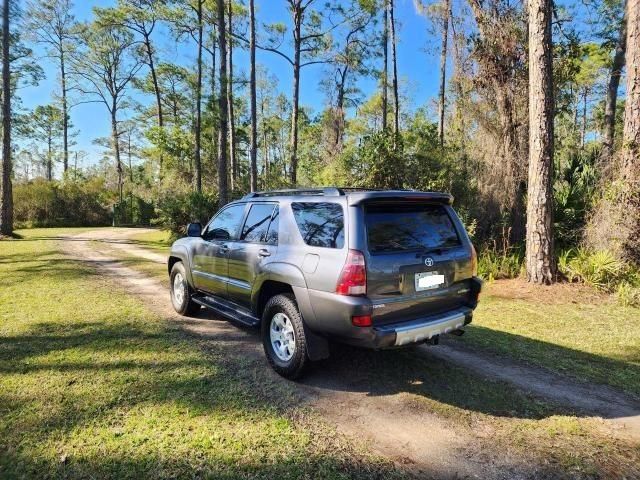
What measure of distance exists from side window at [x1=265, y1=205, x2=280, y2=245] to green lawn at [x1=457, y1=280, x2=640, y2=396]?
2899 millimetres

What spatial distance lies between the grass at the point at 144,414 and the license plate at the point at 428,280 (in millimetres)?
1411

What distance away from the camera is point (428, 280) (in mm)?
3480

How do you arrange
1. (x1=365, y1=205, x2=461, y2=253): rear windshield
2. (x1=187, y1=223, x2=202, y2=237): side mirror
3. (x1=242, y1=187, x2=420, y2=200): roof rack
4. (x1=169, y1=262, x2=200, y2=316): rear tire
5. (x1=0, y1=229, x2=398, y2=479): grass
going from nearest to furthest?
(x1=0, y1=229, x2=398, y2=479): grass < (x1=365, y1=205, x2=461, y2=253): rear windshield < (x1=242, y1=187, x2=420, y2=200): roof rack < (x1=187, y1=223, x2=202, y2=237): side mirror < (x1=169, y1=262, x2=200, y2=316): rear tire

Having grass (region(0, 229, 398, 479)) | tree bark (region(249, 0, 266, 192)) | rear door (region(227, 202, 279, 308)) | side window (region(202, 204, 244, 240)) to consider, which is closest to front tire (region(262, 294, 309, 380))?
grass (region(0, 229, 398, 479))

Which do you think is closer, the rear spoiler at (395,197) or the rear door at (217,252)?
the rear spoiler at (395,197)

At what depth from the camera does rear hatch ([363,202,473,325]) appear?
3.24m

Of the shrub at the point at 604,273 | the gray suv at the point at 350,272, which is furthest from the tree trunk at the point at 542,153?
the gray suv at the point at 350,272

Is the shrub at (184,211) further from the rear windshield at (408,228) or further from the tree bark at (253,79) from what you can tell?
the rear windshield at (408,228)

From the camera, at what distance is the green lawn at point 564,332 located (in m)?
4.32

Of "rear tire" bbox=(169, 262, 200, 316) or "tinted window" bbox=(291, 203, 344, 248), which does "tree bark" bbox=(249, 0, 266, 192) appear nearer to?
"rear tire" bbox=(169, 262, 200, 316)

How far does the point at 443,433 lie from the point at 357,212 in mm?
1871

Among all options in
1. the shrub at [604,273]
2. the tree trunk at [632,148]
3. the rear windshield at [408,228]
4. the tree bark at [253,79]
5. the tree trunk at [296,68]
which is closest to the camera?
the rear windshield at [408,228]

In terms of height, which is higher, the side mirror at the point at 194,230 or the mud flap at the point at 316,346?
the side mirror at the point at 194,230

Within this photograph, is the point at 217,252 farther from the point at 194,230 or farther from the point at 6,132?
the point at 6,132
